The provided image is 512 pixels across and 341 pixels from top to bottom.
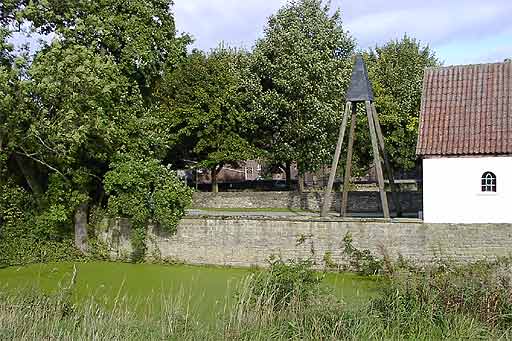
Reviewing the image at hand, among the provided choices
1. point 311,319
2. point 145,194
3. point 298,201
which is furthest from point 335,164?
point 311,319

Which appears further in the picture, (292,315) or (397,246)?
(397,246)

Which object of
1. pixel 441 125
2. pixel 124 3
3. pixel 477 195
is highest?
pixel 124 3

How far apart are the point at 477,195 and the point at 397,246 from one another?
2815mm

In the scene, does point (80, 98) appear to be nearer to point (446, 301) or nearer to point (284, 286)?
point (284, 286)

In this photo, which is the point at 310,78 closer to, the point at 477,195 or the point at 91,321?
the point at 477,195

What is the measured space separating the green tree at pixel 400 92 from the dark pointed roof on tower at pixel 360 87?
12491 mm

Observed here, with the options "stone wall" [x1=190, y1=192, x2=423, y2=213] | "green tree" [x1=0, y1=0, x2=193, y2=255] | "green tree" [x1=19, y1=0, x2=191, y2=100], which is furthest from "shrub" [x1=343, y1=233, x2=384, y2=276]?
"green tree" [x1=19, y1=0, x2=191, y2=100]

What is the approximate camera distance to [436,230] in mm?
17828

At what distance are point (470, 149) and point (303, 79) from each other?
11.1 meters

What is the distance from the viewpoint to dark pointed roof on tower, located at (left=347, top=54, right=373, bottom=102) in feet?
64.9

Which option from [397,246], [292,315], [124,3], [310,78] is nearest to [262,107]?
[310,78]

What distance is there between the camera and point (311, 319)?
258 inches

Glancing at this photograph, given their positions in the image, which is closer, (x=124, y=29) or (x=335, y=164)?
(x=335, y=164)

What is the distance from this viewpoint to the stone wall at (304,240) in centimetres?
1750
